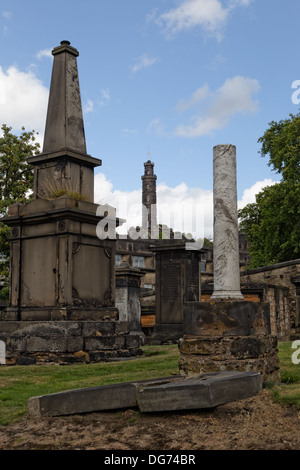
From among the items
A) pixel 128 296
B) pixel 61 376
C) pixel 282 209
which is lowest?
pixel 61 376

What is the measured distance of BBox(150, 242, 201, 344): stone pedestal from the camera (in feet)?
53.9

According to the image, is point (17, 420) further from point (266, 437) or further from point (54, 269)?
point (54, 269)

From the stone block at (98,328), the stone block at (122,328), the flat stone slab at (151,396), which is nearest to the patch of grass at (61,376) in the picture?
the flat stone slab at (151,396)

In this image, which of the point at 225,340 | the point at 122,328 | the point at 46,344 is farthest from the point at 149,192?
the point at 225,340

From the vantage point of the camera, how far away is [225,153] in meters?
7.78

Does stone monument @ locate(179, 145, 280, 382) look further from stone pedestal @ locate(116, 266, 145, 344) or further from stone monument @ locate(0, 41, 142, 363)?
stone pedestal @ locate(116, 266, 145, 344)

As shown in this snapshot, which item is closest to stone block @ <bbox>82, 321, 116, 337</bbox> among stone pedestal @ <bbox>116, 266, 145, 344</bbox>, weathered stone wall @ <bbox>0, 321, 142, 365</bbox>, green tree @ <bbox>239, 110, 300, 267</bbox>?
weathered stone wall @ <bbox>0, 321, 142, 365</bbox>

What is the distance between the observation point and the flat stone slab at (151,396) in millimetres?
4570

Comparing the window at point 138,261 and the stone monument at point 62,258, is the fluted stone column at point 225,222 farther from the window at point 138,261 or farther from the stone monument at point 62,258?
the window at point 138,261

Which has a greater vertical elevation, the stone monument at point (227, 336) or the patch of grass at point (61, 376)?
the stone monument at point (227, 336)

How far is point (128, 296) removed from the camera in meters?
17.1

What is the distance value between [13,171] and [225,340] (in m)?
14.0

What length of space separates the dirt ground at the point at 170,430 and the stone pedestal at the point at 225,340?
62.5 inches

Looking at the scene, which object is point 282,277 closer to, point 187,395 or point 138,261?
point 187,395
